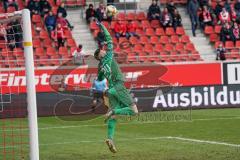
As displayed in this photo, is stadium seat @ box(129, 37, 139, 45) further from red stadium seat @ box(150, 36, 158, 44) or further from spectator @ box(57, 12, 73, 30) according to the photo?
spectator @ box(57, 12, 73, 30)

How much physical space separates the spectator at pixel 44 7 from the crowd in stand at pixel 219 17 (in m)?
6.86

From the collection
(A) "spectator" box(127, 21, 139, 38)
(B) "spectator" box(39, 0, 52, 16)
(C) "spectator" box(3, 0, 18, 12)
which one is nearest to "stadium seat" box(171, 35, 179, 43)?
(A) "spectator" box(127, 21, 139, 38)

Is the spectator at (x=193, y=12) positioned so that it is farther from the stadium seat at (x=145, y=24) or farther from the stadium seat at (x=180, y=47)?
the stadium seat at (x=145, y=24)

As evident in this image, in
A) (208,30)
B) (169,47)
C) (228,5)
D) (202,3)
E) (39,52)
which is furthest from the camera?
(202,3)

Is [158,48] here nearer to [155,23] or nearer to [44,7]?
[155,23]

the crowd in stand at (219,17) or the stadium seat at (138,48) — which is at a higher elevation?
the crowd in stand at (219,17)

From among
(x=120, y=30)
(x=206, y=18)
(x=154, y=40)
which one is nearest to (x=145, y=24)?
(x=154, y=40)

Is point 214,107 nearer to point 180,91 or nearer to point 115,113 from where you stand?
point 180,91

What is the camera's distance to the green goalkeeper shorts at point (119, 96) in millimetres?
16594

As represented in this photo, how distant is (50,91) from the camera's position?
28.6 meters

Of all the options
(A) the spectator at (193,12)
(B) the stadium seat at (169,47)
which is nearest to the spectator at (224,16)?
(A) the spectator at (193,12)

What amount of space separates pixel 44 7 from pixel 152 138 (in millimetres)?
15432

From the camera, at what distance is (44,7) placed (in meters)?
33.1

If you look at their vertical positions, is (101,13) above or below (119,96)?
below
